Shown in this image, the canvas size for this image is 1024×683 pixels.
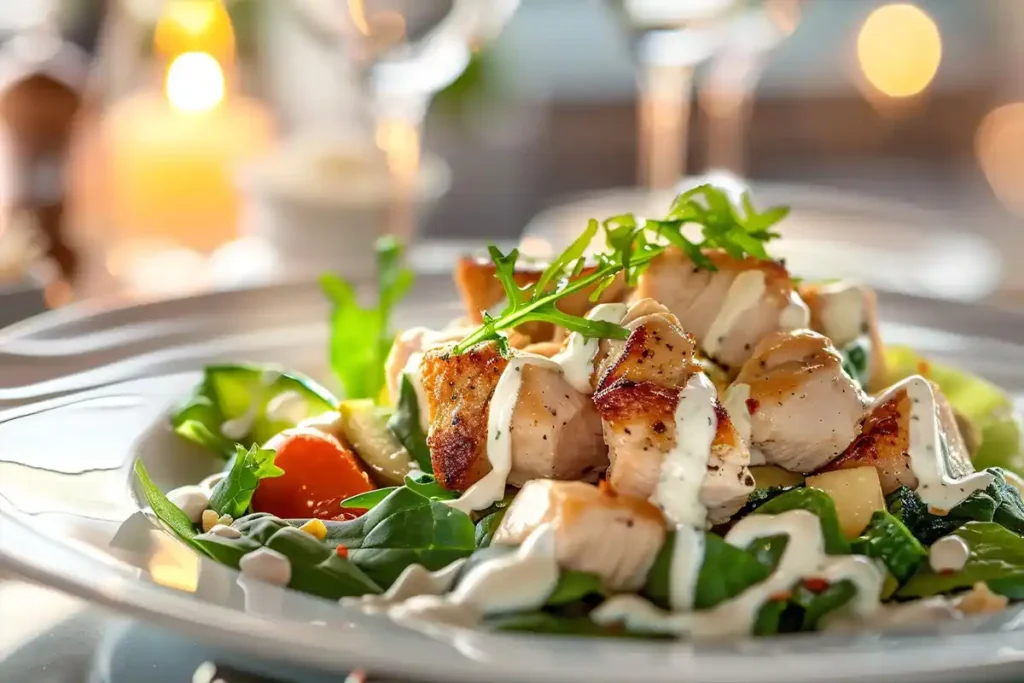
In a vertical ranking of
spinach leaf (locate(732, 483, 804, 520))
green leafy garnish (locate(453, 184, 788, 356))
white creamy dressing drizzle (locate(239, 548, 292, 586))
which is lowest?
spinach leaf (locate(732, 483, 804, 520))

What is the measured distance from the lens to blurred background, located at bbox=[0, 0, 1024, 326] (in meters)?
3.37

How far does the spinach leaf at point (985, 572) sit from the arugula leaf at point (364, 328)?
1.19 metres

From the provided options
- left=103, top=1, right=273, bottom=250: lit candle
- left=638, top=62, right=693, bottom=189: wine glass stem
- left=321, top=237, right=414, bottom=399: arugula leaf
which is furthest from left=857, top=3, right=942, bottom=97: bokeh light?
left=321, top=237, right=414, bottom=399: arugula leaf

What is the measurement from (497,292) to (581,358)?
44 centimetres

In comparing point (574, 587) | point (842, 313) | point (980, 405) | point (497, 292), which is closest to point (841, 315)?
point (842, 313)

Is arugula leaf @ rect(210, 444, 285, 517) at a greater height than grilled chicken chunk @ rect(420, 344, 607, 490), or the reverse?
grilled chicken chunk @ rect(420, 344, 607, 490)

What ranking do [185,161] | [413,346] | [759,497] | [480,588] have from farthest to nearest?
[185,161]
[413,346]
[759,497]
[480,588]

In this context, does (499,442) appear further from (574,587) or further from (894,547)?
(894,547)

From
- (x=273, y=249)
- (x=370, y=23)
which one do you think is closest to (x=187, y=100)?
(x=273, y=249)

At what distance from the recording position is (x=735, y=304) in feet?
6.79

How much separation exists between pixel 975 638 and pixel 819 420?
23.1 inches

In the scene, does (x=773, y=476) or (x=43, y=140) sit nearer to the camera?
(x=773, y=476)

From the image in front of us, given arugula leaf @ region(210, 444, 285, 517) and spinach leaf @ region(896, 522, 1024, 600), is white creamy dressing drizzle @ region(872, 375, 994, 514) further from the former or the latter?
arugula leaf @ region(210, 444, 285, 517)

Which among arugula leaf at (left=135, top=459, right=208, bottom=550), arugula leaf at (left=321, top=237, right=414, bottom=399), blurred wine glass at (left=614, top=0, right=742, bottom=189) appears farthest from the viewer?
blurred wine glass at (left=614, top=0, right=742, bottom=189)
